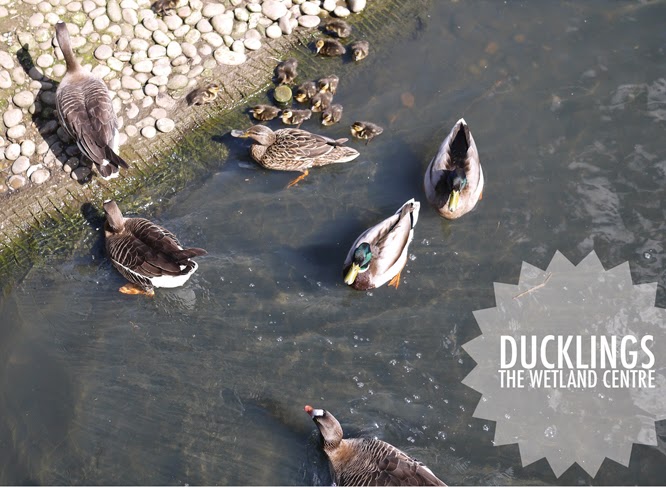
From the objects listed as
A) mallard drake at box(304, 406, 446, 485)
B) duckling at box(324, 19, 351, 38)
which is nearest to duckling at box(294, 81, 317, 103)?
duckling at box(324, 19, 351, 38)

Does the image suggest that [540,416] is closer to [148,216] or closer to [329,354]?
[329,354]

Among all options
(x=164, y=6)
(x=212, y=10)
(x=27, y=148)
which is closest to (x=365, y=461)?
(x=27, y=148)

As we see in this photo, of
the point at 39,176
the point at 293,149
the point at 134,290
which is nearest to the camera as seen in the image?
the point at 134,290

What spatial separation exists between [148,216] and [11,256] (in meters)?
1.70

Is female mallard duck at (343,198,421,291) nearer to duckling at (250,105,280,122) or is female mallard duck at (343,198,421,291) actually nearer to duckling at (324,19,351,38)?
→ duckling at (250,105,280,122)

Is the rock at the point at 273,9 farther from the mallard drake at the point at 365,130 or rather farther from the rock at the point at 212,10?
the mallard drake at the point at 365,130

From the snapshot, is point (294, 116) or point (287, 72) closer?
point (294, 116)

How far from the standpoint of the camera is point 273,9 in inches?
372

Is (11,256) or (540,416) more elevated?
(11,256)

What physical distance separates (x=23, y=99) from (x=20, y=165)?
2.99ft

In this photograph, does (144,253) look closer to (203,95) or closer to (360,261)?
(360,261)

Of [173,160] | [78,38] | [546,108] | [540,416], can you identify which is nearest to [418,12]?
[546,108]

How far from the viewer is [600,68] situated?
30.1 ft

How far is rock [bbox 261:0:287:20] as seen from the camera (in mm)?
9461
